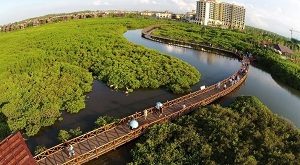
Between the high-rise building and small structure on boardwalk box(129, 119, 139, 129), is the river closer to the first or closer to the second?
small structure on boardwalk box(129, 119, 139, 129)

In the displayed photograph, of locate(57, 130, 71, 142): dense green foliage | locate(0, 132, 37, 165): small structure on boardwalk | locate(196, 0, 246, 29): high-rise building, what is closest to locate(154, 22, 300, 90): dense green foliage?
locate(57, 130, 71, 142): dense green foliage

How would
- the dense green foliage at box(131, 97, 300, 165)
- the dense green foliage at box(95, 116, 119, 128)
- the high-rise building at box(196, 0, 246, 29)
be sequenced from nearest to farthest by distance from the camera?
the dense green foliage at box(131, 97, 300, 165) < the dense green foliage at box(95, 116, 119, 128) < the high-rise building at box(196, 0, 246, 29)

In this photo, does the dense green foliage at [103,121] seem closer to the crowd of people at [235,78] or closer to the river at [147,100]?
the river at [147,100]

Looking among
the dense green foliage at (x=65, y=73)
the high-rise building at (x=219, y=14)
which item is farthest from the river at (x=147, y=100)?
the high-rise building at (x=219, y=14)

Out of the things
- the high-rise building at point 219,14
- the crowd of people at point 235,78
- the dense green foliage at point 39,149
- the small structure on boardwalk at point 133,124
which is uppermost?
the high-rise building at point 219,14

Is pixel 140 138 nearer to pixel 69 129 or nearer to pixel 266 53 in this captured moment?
pixel 69 129

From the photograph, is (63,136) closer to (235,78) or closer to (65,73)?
(65,73)

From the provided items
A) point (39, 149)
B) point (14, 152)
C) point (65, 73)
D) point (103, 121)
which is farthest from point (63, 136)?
point (65, 73)
